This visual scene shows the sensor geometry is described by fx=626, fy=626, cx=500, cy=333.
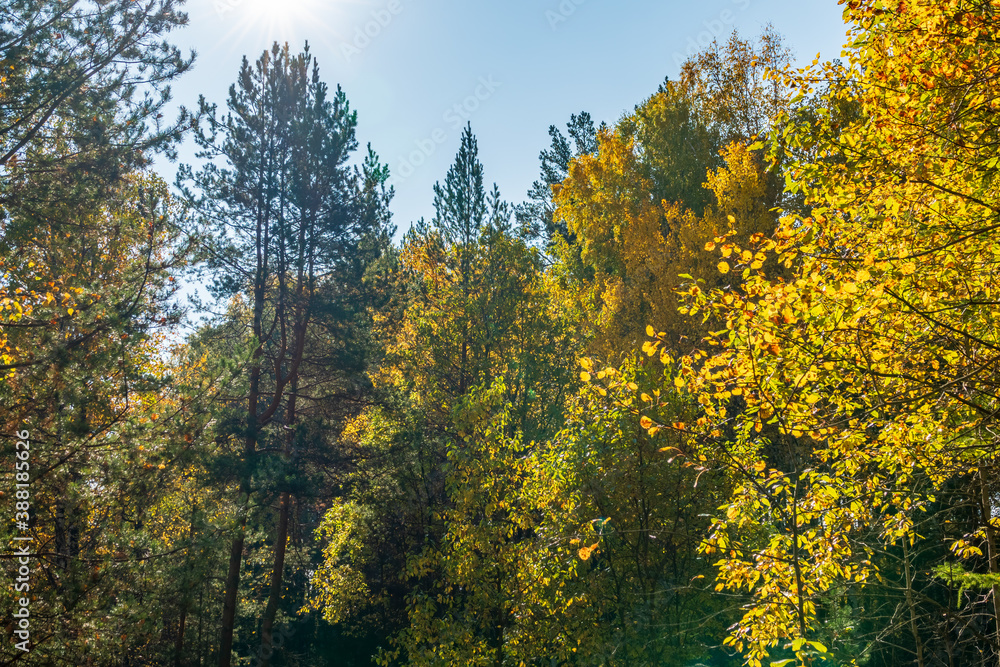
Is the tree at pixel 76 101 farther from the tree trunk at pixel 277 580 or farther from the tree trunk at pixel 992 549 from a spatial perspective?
the tree trunk at pixel 992 549

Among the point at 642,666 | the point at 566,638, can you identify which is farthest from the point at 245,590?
the point at 642,666

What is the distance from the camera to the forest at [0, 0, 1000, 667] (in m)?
3.93

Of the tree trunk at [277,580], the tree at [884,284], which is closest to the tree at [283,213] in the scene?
the tree trunk at [277,580]

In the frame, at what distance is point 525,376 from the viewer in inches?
613

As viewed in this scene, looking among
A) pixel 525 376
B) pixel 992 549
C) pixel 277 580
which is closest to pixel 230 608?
pixel 277 580

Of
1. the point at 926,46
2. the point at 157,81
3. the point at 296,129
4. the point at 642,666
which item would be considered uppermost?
the point at 296,129

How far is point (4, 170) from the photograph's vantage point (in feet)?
24.0

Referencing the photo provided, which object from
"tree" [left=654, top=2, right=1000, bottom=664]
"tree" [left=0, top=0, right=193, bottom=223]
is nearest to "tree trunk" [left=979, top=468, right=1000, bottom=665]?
"tree" [left=654, top=2, right=1000, bottom=664]

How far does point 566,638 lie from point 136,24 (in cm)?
987

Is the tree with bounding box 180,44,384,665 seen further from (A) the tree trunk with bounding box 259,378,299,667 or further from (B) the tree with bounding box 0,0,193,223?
(B) the tree with bounding box 0,0,193,223

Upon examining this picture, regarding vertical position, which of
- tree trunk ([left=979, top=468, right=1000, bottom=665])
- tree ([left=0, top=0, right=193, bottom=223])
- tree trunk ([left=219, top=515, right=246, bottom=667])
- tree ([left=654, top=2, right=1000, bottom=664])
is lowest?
tree trunk ([left=219, top=515, right=246, bottom=667])

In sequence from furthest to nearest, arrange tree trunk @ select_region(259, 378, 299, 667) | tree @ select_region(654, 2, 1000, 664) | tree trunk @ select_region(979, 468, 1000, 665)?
tree trunk @ select_region(259, 378, 299, 667) → tree trunk @ select_region(979, 468, 1000, 665) → tree @ select_region(654, 2, 1000, 664)

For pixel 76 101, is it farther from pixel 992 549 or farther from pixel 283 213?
pixel 992 549

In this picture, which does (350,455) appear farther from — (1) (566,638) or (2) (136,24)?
(2) (136,24)
